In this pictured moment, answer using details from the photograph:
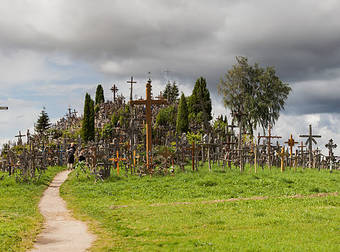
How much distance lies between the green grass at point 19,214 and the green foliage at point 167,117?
35564mm

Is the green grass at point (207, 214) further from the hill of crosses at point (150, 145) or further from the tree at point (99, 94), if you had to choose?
the tree at point (99, 94)

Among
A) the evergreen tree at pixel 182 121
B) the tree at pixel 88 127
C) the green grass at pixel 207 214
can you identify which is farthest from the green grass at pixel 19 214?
the evergreen tree at pixel 182 121

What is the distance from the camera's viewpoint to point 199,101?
2697 inches

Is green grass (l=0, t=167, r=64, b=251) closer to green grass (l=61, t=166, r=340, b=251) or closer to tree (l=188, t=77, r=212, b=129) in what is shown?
green grass (l=61, t=166, r=340, b=251)

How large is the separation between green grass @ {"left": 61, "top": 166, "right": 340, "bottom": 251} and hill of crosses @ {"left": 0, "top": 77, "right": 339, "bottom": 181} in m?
3.86

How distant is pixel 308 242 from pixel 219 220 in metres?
3.69

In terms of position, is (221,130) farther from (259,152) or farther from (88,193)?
(88,193)

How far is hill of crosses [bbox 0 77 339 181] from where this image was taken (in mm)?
29844

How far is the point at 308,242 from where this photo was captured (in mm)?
10664

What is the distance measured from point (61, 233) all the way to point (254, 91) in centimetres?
4826

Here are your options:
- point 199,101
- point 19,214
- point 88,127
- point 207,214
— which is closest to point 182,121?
point 199,101

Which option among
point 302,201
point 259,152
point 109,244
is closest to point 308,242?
point 109,244

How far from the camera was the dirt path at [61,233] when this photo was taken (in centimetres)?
1097

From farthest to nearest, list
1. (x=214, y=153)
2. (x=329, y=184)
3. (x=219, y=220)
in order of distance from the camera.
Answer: (x=214, y=153)
(x=329, y=184)
(x=219, y=220)
